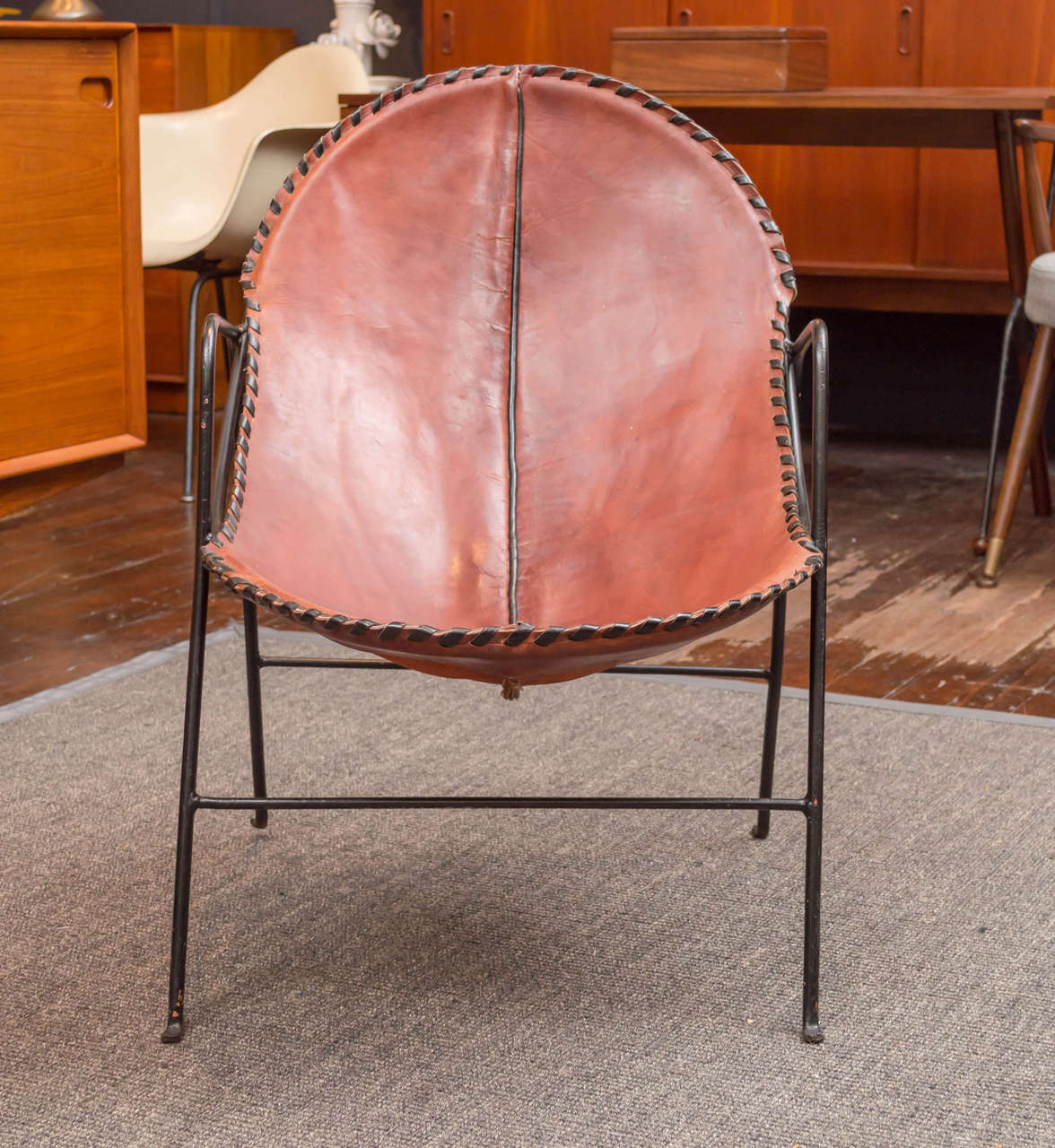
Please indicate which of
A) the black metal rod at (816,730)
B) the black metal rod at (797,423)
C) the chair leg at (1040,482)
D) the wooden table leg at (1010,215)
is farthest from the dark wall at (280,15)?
the black metal rod at (816,730)

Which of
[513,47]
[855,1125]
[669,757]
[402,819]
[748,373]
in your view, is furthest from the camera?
[513,47]

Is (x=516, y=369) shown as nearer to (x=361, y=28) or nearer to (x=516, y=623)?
(x=516, y=623)

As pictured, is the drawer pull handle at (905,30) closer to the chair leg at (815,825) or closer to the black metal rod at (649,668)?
the black metal rod at (649,668)

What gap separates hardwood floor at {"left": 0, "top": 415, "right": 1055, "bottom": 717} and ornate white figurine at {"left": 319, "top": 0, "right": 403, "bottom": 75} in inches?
51.3

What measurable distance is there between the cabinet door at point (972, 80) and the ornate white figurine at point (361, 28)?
4.63 ft

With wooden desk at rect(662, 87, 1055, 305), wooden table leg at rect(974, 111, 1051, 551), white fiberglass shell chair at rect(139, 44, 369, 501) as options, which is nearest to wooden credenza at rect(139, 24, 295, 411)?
white fiberglass shell chair at rect(139, 44, 369, 501)

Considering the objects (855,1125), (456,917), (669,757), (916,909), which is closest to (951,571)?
(669,757)

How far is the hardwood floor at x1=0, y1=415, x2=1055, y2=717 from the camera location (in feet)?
7.46

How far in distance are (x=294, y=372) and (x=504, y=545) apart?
0.85ft

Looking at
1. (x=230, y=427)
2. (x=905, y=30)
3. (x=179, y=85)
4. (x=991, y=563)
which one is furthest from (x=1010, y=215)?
(x=179, y=85)

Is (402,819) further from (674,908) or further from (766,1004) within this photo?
(766,1004)

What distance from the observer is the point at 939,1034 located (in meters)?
1.31

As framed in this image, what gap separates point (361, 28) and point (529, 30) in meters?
0.46

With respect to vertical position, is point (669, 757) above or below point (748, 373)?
below
